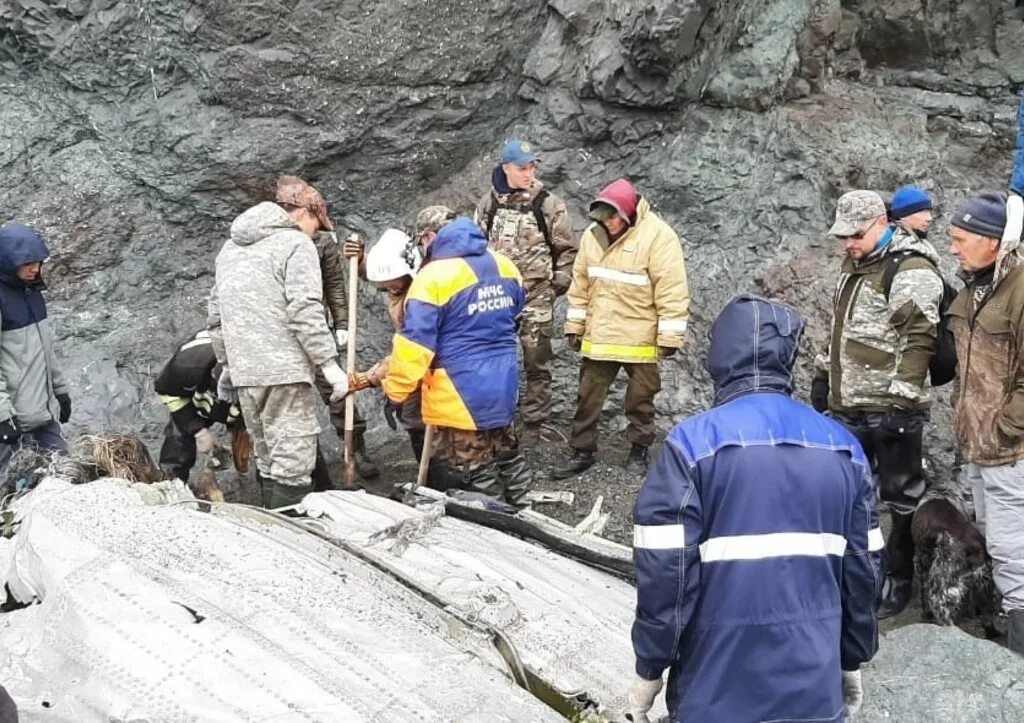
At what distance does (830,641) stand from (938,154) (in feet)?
23.6

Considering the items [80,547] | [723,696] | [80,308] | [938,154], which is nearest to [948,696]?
[723,696]

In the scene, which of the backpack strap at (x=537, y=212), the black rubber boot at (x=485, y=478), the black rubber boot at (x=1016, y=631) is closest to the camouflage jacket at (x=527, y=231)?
the backpack strap at (x=537, y=212)

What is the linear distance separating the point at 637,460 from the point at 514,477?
143 centimetres

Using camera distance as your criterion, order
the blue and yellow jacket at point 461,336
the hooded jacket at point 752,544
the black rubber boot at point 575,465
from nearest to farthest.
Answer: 1. the hooded jacket at point 752,544
2. the blue and yellow jacket at point 461,336
3. the black rubber boot at point 575,465

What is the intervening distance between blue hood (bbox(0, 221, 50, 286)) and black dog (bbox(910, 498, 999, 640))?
4.90 meters

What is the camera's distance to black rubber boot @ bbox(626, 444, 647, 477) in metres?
6.77

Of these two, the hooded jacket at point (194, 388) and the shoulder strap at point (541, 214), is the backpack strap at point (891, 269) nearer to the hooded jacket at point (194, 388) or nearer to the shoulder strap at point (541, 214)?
the shoulder strap at point (541, 214)

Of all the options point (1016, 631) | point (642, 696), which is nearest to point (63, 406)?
point (642, 696)

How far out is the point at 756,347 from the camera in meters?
2.62

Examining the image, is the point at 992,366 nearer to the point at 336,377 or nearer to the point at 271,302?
the point at 336,377

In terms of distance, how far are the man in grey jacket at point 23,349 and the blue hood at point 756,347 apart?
4.30 metres

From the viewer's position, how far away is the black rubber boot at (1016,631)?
4070 mm

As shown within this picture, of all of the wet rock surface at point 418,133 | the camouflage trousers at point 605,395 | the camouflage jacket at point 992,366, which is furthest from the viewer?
the wet rock surface at point 418,133

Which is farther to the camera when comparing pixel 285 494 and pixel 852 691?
pixel 285 494
